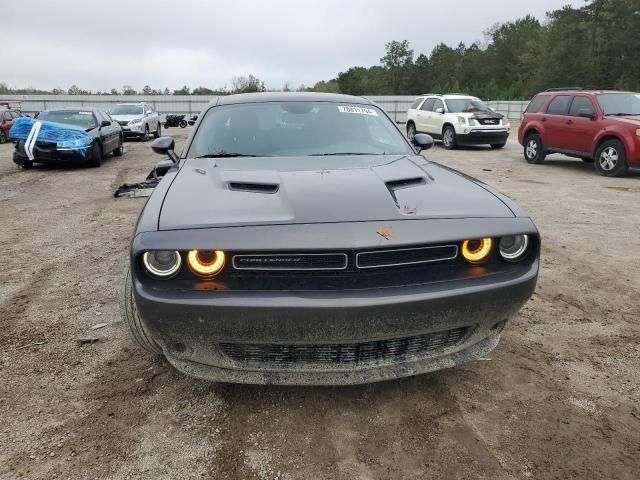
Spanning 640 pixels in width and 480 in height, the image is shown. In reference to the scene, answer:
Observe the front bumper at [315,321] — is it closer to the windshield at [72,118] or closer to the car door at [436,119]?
the windshield at [72,118]

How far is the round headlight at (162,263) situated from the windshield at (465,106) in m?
14.9

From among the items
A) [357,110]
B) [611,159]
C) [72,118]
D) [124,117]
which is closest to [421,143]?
[357,110]

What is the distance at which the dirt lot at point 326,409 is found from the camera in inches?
82.4

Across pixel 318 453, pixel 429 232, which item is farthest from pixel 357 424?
pixel 429 232

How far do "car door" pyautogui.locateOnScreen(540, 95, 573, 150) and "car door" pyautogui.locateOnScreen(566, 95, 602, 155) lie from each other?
0.40 ft

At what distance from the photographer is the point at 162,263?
6.99 feet

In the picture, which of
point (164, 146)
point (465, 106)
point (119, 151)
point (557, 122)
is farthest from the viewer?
point (465, 106)

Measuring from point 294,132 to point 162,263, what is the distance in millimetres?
1774

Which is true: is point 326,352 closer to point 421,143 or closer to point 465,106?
point 421,143

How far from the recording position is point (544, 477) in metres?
2.02

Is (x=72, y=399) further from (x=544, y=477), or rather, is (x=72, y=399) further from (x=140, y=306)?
(x=544, y=477)

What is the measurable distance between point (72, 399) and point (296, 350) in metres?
1.27

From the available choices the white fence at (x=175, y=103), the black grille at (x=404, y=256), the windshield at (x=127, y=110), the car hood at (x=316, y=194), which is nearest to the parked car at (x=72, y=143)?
the windshield at (x=127, y=110)

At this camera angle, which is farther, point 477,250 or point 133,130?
point 133,130
